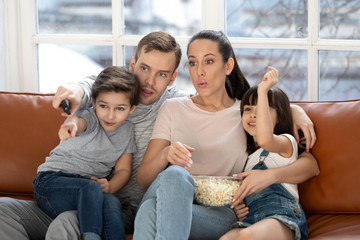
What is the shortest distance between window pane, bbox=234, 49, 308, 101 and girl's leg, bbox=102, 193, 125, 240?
119 centimetres

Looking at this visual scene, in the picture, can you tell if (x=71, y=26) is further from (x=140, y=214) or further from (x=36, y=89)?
(x=140, y=214)

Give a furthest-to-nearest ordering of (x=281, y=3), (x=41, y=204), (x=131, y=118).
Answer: (x=281, y=3), (x=131, y=118), (x=41, y=204)

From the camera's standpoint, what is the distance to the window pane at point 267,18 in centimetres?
260

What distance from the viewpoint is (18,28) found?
2.75 m

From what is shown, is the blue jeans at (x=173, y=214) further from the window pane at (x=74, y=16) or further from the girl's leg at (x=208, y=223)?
the window pane at (x=74, y=16)

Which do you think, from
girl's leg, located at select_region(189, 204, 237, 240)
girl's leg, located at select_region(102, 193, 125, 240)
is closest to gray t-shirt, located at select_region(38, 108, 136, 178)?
girl's leg, located at select_region(102, 193, 125, 240)

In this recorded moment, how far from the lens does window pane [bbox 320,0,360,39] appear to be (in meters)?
2.55

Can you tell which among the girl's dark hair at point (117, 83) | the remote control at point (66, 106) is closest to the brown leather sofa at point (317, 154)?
the girl's dark hair at point (117, 83)

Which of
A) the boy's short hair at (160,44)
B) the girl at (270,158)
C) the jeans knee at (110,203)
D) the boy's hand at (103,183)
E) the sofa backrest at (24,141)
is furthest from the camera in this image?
the sofa backrest at (24,141)

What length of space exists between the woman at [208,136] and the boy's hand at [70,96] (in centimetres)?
35

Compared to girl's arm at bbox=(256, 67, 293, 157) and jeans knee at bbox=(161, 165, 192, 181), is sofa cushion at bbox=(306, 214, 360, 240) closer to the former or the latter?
girl's arm at bbox=(256, 67, 293, 157)

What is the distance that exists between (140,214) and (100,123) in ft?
1.73

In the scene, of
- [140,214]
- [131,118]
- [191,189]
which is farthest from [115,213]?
[131,118]

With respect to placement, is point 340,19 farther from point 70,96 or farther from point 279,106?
point 70,96
